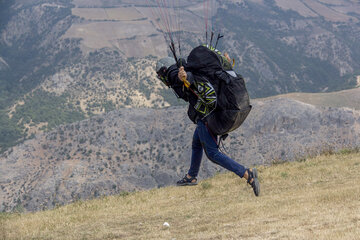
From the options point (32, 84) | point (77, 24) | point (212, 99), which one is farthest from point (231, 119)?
point (77, 24)

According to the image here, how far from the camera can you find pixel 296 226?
504 cm

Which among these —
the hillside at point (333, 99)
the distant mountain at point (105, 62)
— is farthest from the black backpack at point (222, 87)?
the distant mountain at point (105, 62)

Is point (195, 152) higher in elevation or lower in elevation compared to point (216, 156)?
→ lower

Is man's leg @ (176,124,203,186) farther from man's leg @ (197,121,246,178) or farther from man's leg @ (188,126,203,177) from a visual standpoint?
man's leg @ (197,121,246,178)

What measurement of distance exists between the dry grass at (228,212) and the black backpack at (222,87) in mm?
1386

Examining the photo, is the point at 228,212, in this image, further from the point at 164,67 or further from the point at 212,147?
the point at 164,67

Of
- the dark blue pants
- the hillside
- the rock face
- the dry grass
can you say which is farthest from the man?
the hillside

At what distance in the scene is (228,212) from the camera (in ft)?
21.1

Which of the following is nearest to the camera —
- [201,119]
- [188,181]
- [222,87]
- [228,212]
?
[228,212]

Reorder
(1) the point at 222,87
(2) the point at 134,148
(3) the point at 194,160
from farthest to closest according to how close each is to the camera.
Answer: (2) the point at 134,148
(3) the point at 194,160
(1) the point at 222,87

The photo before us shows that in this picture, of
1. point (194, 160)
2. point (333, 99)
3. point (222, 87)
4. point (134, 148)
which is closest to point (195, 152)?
point (194, 160)

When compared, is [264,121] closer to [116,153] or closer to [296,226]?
[116,153]

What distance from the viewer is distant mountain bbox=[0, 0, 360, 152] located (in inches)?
4786

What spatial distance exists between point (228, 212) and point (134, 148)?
62.3 m
